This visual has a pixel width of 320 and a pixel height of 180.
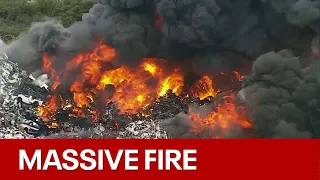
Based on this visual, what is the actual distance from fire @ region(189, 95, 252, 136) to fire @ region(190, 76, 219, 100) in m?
2.60

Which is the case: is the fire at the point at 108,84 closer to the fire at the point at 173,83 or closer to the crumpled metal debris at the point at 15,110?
the fire at the point at 173,83

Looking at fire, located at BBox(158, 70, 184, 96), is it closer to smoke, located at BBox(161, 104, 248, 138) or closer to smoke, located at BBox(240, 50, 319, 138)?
smoke, located at BBox(161, 104, 248, 138)

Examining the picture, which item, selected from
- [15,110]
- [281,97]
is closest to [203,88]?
[281,97]

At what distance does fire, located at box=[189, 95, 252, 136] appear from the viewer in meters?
18.2

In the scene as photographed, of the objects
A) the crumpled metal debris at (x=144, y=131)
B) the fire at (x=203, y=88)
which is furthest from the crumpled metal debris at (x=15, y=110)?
the fire at (x=203, y=88)

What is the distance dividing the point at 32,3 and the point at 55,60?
33.2m

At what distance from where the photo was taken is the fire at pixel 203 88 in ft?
75.5

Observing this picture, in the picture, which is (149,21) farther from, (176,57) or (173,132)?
(173,132)

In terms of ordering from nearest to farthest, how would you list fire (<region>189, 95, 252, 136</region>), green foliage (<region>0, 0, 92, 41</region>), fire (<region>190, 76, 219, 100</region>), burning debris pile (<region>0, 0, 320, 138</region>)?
fire (<region>189, 95, 252, 136</region>), burning debris pile (<region>0, 0, 320, 138</region>), fire (<region>190, 76, 219, 100</region>), green foliage (<region>0, 0, 92, 41</region>)

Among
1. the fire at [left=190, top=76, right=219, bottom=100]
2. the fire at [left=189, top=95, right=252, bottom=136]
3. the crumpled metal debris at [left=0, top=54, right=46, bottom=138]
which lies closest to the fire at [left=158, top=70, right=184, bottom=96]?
the fire at [left=190, top=76, right=219, bottom=100]

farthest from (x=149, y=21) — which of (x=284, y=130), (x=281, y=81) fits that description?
(x=284, y=130)

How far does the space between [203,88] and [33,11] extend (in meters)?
34.3

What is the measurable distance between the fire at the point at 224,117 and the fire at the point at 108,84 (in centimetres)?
308

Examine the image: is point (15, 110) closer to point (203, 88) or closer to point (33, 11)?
point (203, 88)
